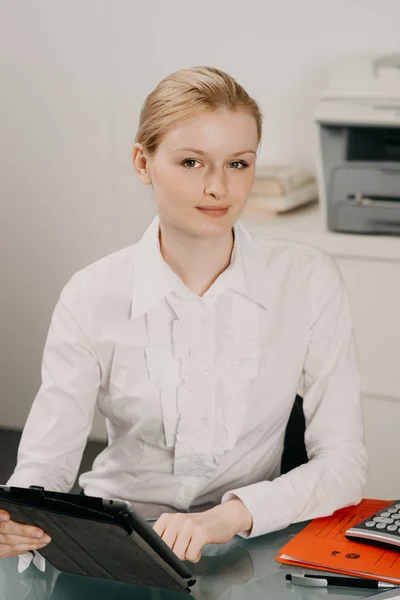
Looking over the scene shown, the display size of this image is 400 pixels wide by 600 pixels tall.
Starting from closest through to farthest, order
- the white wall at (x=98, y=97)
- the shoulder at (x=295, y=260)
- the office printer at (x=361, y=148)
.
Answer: the shoulder at (x=295, y=260)
the office printer at (x=361, y=148)
the white wall at (x=98, y=97)

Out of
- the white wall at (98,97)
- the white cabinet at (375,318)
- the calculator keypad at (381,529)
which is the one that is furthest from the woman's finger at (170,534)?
the white wall at (98,97)

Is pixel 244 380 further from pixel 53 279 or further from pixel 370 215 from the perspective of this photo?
pixel 53 279

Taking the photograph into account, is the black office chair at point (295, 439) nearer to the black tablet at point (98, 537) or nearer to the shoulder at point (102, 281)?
the shoulder at point (102, 281)

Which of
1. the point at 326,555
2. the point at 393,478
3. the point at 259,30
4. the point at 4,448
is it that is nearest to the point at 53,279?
the point at 4,448

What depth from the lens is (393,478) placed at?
292cm

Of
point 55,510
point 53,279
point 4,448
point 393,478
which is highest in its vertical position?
point 55,510

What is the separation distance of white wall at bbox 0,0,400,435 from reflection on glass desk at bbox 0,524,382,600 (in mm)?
2041

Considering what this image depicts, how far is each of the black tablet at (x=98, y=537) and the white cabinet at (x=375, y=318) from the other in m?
1.66

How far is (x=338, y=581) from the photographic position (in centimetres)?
128

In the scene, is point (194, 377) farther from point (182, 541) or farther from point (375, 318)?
point (375, 318)

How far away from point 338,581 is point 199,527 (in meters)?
0.21

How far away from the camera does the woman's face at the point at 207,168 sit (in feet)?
5.00

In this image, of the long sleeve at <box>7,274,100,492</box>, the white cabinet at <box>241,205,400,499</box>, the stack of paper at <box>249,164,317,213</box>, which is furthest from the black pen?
the stack of paper at <box>249,164,317,213</box>

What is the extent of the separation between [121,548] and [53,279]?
251 centimetres
